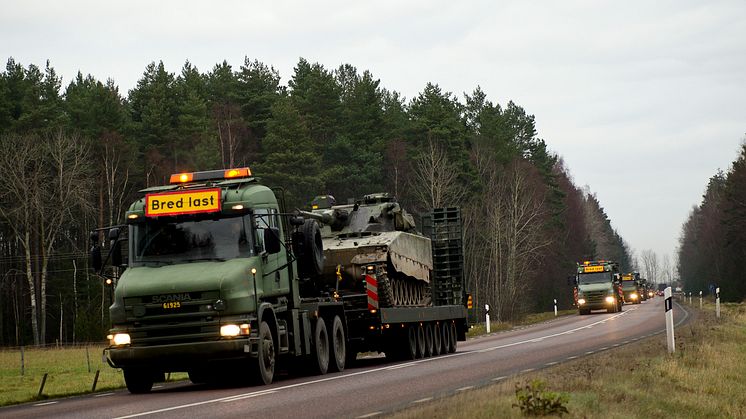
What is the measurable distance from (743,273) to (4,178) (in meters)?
69.0

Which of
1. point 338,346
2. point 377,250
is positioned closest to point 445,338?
point 377,250

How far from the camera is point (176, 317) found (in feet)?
56.4

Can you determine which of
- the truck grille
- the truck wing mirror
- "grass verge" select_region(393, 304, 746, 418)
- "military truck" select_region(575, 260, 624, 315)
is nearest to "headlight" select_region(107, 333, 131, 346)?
the truck grille

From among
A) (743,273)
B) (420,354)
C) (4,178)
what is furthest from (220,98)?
(420,354)

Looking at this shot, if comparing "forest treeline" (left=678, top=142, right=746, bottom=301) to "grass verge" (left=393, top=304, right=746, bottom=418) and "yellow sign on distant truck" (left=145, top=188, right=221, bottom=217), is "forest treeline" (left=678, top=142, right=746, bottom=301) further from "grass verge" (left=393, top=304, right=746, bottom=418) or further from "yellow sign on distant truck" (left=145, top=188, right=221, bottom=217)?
"yellow sign on distant truck" (left=145, top=188, right=221, bottom=217)

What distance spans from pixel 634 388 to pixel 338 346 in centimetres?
789

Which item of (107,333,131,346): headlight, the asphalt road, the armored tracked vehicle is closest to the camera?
the asphalt road

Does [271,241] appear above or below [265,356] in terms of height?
above

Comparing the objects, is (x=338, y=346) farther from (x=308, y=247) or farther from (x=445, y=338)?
(x=445, y=338)

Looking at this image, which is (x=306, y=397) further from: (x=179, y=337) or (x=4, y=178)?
(x=4, y=178)

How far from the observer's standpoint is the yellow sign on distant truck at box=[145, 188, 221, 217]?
59.7 feet

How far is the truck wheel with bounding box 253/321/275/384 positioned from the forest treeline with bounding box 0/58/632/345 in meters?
38.8

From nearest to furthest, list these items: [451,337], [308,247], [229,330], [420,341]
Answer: [229,330] → [308,247] → [420,341] → [451,337]

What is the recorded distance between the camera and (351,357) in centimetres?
2580
